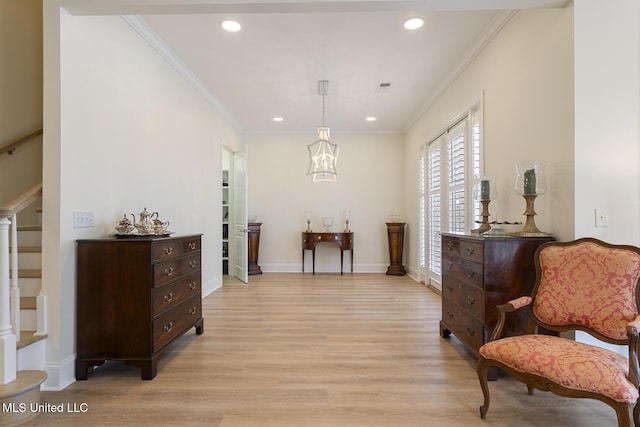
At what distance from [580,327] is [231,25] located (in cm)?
344

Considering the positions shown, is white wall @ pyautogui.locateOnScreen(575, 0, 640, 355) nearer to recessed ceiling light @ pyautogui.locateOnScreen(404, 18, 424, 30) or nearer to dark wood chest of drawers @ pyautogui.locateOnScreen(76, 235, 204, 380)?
recessed ceiling light @ pyautogui.locateOnScreen(404, 18, 424, 30)

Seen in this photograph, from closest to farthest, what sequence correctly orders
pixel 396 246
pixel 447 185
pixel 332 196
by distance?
pixel 447 185 → pixel 396 246 → pixel 332 196

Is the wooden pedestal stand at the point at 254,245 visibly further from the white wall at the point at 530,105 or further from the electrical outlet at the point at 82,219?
the white wall at the point at 530,105

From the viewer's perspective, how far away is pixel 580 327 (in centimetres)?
194

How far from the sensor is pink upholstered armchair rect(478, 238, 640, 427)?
1.53 meters

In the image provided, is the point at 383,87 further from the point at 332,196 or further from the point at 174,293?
the point at 174,293

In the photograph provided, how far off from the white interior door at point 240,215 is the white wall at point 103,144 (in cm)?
146

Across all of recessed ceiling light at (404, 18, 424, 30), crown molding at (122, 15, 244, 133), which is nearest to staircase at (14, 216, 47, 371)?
crown molding at (122, 15, 244, 133)

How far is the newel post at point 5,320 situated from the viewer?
190cm

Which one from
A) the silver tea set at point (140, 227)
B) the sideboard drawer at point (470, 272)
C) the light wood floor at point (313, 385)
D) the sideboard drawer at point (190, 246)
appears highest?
the silver tea set at point (140, 227)

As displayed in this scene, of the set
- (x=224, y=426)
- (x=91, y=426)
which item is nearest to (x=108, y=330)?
(x=91, y=426)

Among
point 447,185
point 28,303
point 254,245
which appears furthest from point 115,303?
point 254,245

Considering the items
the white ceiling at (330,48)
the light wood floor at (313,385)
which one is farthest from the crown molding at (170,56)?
the light wood floor at (313,385)

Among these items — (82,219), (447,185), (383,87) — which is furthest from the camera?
(447,185)
